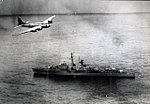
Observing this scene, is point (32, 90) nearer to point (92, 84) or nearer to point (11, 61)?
point (92, 84)

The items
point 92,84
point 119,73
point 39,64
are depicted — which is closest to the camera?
point 92,84

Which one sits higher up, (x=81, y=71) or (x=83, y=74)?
(x=81, y=71)

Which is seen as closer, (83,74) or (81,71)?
(83,74)

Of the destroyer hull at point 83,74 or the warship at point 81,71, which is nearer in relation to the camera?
the destroyer hull at point 83,74

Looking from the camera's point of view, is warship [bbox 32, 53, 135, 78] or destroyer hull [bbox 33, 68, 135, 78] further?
warship [bbox 32, 53, 135, 78]

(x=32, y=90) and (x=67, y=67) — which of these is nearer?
(x=32, y=90)

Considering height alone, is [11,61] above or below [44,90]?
above

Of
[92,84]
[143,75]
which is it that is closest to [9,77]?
[92,84]

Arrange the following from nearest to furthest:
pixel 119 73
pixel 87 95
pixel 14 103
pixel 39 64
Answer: pixel 14 103
pixel 87 95
pixel 119 73
pixel 39 64
